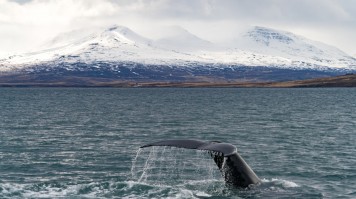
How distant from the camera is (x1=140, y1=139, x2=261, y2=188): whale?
876 inches

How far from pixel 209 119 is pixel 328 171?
42.5 meters

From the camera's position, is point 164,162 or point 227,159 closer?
point 227,159

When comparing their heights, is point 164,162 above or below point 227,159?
below

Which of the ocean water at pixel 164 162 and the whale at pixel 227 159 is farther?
the ocean water at pixel 164 162

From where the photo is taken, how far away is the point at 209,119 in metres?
75.5

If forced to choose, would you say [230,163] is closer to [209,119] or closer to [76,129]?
[76,129]

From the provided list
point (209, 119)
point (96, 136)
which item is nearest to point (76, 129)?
point (96, 136)

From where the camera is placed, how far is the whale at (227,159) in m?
22.2

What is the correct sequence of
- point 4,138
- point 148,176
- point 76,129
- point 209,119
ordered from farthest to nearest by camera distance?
1. point 209,119
2. point 76,129
3. point 4,138
4. point 148,176

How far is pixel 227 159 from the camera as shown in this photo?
78.8ft

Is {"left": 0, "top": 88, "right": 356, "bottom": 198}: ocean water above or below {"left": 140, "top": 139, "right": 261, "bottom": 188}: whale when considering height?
below

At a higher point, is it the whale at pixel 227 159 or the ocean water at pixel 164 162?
the whale at pixel 227 159

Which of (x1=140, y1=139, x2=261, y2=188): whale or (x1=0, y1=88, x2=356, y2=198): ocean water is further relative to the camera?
(x1=0, y1=88, x2=356, y2=198): ocean water

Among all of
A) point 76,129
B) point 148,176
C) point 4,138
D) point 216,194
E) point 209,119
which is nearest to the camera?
point 216,194
